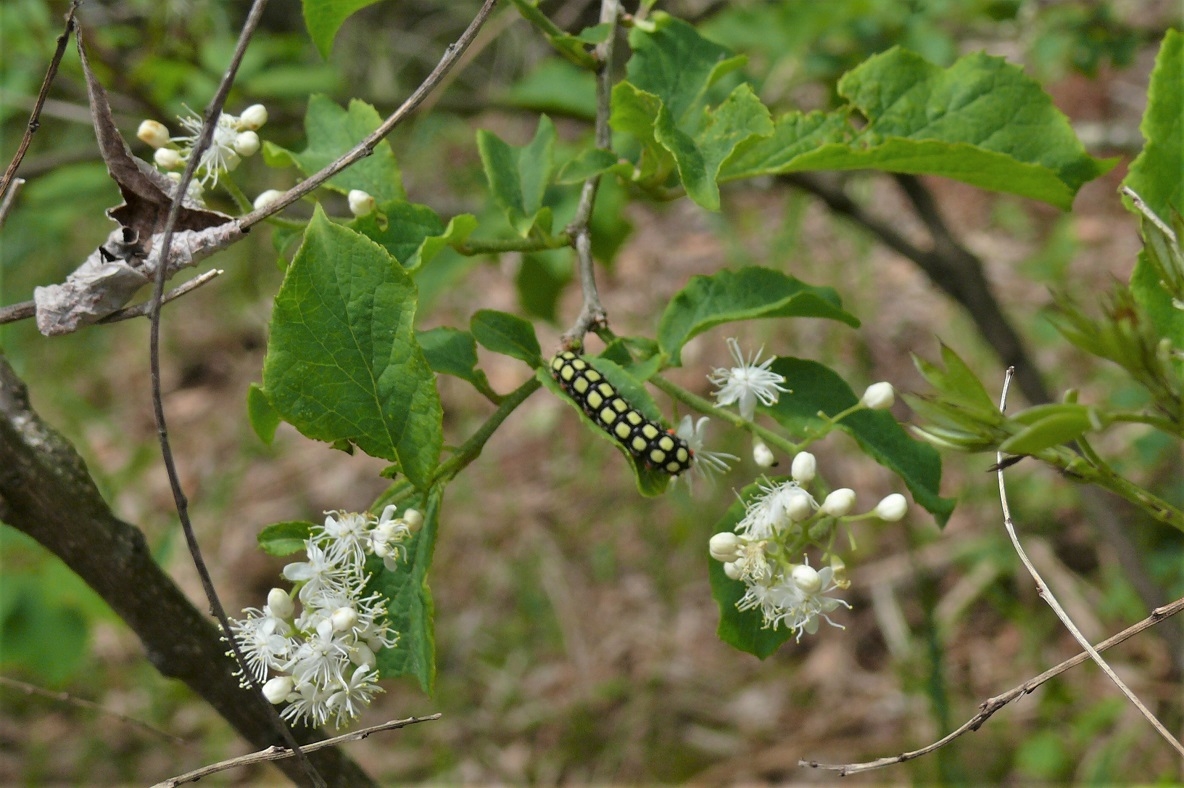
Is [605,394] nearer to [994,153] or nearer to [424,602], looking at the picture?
[424,602]

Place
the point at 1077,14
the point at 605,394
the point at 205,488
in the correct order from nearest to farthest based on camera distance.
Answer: the point at 605,394 < the point at 1077,14 < the point at 205,488

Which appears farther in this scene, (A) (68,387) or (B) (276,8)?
(B) (276,8)

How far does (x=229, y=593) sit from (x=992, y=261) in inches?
190

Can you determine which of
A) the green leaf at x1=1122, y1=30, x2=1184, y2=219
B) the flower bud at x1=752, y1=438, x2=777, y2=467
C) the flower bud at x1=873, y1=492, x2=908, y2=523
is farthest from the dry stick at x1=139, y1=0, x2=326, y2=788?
the green leaf at x1=1122, y1=30, x2=1184, y2=219

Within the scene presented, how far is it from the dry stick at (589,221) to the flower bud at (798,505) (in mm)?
398

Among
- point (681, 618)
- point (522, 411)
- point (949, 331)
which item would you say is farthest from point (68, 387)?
point (949, 331)

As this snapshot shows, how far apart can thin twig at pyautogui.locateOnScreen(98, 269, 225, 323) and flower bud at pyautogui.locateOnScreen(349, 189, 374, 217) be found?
0.86 ft

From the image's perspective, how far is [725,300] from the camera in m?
1.57

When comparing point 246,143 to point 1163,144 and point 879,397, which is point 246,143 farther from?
point 1163,144

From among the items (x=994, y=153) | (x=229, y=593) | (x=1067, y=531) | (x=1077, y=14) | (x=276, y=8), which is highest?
(x=994, y=153)

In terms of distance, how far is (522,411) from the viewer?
6156mm

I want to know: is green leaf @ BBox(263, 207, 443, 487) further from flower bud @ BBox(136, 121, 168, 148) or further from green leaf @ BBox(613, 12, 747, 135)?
green leaf @ BBox(613, 12, 747, 135)

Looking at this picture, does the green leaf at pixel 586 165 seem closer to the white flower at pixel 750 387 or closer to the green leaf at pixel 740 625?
the white flower at pixel 750 387

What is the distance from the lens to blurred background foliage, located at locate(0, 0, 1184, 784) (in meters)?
3.40
